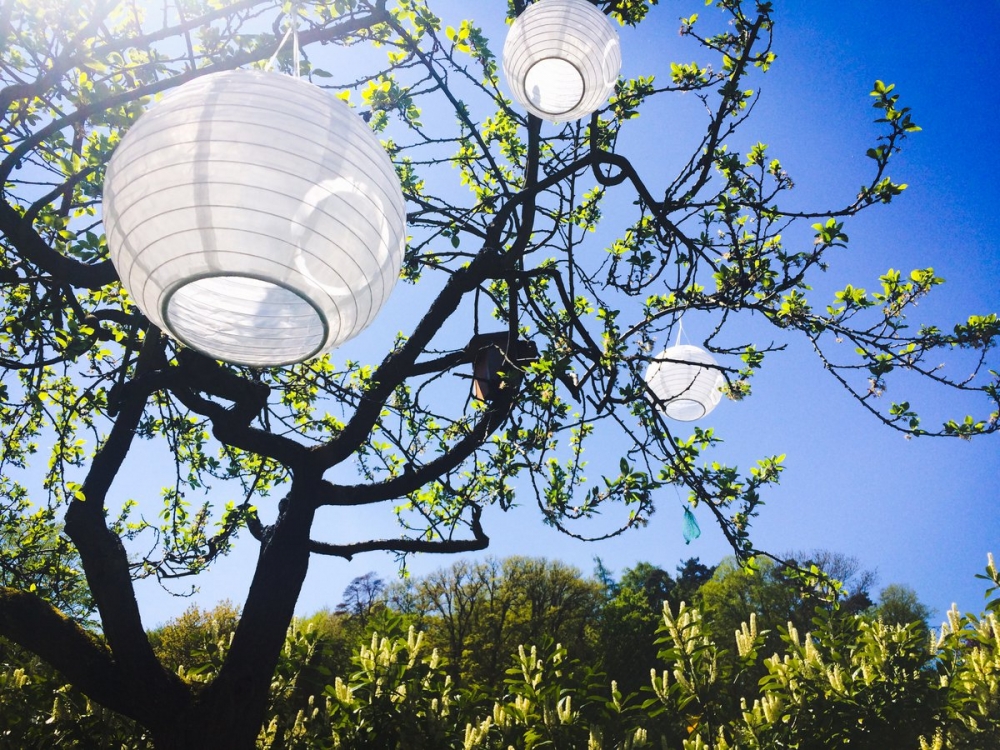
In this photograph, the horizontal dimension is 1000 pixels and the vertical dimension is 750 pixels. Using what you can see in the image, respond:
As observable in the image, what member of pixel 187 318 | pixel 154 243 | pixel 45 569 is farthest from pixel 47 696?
pixel 154 243

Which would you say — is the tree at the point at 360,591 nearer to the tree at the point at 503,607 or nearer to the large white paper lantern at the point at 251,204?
the tree at the point at 503,607

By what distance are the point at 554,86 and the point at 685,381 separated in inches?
84.1

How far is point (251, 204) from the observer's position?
4.37ft

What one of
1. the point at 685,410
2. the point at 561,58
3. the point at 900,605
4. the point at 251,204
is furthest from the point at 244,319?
the point at 900,605

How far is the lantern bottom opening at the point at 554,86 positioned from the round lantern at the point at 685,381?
176cm

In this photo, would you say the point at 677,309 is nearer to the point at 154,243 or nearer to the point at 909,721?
the point at 909,721

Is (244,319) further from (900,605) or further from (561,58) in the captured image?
(900,605)

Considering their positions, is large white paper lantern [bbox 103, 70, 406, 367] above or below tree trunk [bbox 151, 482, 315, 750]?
above

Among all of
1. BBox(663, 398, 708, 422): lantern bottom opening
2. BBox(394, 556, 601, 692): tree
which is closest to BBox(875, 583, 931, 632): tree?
BBox(394, 556, 601, 692): tree

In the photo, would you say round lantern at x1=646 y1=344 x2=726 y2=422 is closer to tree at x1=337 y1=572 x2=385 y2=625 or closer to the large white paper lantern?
the large white paper lantern

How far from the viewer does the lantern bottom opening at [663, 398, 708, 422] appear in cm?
415

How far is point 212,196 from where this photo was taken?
134 centimetres

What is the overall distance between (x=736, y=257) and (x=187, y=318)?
3.09 m

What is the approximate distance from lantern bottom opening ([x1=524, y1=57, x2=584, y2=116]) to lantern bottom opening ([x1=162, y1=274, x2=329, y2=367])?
8.10 ft
